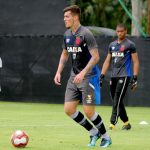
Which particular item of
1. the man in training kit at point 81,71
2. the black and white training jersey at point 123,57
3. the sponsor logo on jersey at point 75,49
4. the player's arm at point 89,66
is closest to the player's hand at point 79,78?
the player's arm at point 89,66

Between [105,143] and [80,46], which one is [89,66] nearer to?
[80,46]

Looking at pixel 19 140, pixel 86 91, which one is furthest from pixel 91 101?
pixel 19 140

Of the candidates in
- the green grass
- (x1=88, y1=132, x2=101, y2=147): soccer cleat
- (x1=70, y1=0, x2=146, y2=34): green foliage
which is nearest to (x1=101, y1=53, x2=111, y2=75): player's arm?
the green grass

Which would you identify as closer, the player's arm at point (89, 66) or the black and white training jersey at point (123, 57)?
the player's arm at point (89, 66)

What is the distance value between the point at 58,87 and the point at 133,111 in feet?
11.2

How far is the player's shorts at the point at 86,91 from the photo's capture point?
12039 mm

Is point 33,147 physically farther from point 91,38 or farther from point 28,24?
point 28,24

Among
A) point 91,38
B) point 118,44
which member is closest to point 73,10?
point 91,38

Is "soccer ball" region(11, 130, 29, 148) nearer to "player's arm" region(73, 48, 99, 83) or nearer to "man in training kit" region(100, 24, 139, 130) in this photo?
"player's arm" region(73, 48, 99, 83)

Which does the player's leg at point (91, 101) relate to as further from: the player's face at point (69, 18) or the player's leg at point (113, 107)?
the player's leg at point (113, 107)

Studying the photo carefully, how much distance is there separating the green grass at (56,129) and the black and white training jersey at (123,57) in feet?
3.93

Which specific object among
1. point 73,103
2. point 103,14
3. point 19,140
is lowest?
point 103,14

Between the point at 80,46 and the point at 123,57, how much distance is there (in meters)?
3.89

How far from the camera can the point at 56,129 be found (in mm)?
15453
